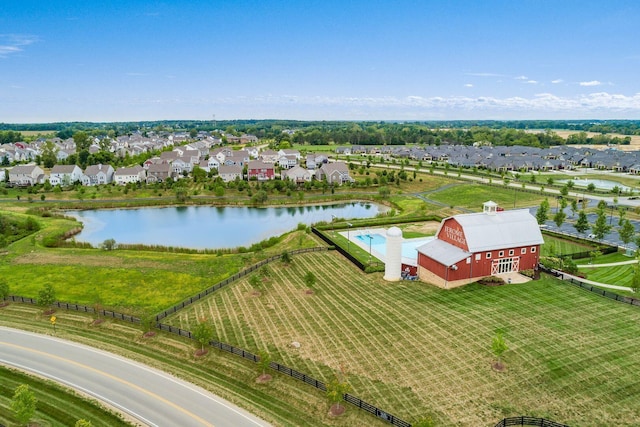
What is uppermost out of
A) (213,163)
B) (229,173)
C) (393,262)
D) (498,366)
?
(213,163)

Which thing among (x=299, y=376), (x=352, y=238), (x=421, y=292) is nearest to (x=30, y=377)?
(x=299, y=376)

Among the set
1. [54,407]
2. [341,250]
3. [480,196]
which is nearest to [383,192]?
[480,196]

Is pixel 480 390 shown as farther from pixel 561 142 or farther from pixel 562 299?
pixel 561 142

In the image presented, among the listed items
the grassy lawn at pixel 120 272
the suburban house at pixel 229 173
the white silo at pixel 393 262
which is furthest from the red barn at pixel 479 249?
the suburban house at pixel 229 173

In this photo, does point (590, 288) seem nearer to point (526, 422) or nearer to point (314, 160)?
point (526, 422)

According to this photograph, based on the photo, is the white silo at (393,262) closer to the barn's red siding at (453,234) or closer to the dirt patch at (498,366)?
the barn's red siding at (453,234)
